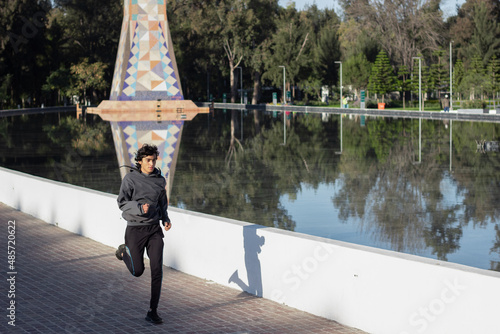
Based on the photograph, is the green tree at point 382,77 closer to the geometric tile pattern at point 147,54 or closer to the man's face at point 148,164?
the geometric tile pattern at point 147,54

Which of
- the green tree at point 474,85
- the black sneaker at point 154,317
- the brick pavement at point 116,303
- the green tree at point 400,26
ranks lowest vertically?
the brick pavement at point 116,303

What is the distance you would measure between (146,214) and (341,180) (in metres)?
14.0

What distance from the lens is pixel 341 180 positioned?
20.5 m

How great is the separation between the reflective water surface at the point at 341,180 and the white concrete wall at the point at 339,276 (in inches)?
152

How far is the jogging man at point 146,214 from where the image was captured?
6918 millimetres

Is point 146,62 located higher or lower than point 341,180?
higher

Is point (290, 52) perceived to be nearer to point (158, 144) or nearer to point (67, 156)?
point (158, 144)

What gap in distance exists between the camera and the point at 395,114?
61688 millimetres

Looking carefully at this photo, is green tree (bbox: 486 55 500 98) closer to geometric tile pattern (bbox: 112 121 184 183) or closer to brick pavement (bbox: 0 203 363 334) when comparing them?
geometric tile pattern (bbox: 112 121 184 183)

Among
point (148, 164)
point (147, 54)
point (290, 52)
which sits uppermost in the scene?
point (290, 52)

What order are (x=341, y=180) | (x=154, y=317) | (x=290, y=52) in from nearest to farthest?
(x=154, y=317) → (x=341, y=180) → (x=290, y=52)

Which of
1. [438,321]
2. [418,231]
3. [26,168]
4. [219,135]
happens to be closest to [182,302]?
[438,321]

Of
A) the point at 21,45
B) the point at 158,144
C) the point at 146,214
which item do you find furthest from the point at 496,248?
the point at 21,45

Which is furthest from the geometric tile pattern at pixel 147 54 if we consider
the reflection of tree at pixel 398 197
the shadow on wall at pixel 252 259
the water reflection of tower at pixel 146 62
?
the shadow on wall at pixel 252 259
